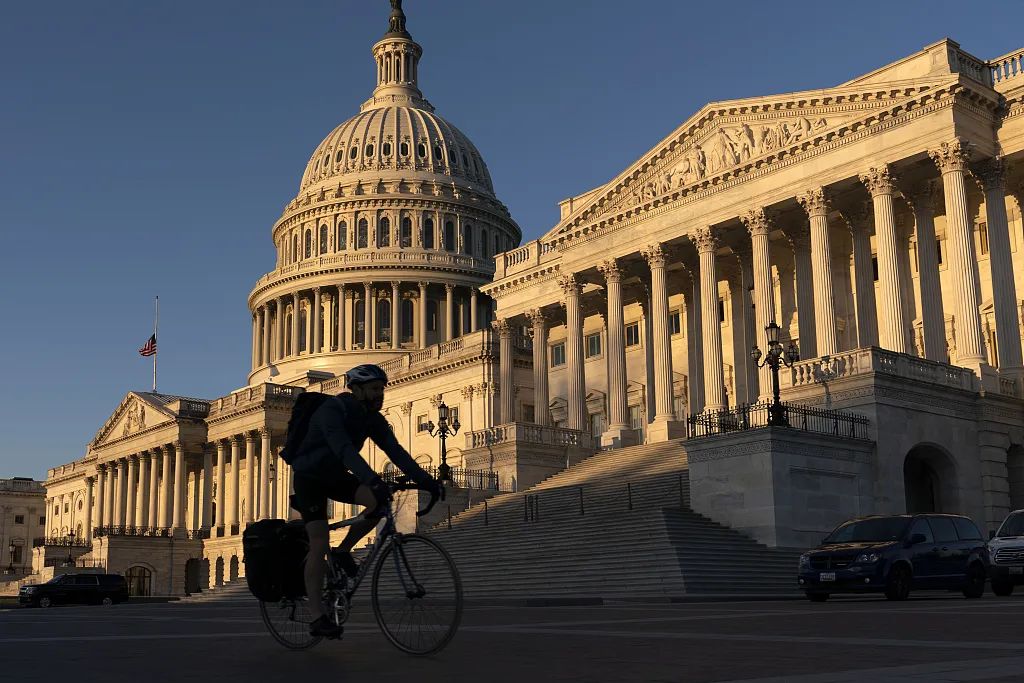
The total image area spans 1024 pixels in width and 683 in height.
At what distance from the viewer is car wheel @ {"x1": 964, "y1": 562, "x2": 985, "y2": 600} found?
982 inches

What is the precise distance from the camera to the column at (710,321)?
50844 millimetres

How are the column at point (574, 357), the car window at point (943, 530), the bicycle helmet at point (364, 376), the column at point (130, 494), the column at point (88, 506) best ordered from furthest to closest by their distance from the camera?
1. the column at point (88, 506)
2. the column at point (130, 494)
3. the column at point (574, 357)
4. the car window at point (943, 530)
5. the bicycle helmet at point (364, 376)

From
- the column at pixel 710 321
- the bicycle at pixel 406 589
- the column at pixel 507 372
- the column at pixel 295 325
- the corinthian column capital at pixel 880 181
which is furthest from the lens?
the column at pixel 295 325

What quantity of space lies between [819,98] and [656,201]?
32.1 ft

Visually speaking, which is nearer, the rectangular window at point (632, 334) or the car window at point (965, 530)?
the car window at point (965, 530)

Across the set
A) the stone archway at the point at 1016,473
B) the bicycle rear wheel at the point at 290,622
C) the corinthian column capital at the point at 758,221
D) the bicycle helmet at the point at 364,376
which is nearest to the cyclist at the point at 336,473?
the bicycle helmet at the point at 364,376

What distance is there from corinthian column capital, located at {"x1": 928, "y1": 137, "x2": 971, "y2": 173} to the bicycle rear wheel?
1535 inches

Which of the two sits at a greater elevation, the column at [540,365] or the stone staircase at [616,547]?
the column at [540,365]

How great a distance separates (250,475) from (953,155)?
65178 mm

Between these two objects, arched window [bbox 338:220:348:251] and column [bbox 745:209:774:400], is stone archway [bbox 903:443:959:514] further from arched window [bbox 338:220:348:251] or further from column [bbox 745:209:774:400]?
arched window [bbox 338:220:348:251]

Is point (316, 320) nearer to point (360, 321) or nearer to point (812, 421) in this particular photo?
point (360, 321)

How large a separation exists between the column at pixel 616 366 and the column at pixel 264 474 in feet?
145

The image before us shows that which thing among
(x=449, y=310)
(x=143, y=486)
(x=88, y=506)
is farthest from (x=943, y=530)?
(x=88, y=506)

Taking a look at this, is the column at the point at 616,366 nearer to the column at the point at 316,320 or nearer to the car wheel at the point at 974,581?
the car wheel at the point at 974,581
